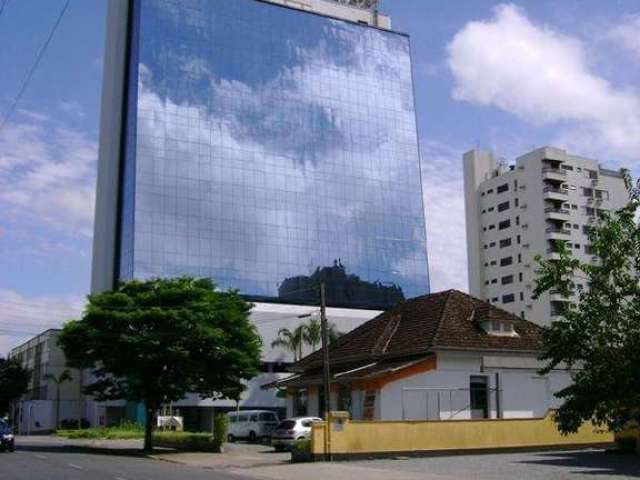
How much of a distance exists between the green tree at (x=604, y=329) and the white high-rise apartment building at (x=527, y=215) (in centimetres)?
7614

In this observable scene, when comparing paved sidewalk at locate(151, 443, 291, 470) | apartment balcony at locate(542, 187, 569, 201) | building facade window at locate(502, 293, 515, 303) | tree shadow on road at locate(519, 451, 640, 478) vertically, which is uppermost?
apartment balcony at locate(542, 187, 569, 201)

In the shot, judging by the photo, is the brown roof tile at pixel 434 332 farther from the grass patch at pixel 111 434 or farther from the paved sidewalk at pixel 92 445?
the grass patch at pixel 111 434

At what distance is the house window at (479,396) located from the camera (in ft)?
127

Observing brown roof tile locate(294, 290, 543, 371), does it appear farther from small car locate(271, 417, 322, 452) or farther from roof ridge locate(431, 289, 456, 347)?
small car locate(271, 417, 322, 452)

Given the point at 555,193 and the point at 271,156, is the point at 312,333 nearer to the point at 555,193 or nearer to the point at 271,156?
the point at 271,156

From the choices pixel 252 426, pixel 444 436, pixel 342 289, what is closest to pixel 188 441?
pixel 252 426

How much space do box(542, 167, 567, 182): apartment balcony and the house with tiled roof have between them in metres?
63.1

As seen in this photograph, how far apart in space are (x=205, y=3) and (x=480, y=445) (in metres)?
86.7

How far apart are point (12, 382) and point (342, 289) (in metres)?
44.7

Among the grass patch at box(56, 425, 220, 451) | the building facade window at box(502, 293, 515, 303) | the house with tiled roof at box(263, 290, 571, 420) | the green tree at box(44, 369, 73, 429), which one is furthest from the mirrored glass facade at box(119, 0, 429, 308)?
the house with tiled roof at box(263, 290, 571, 420)

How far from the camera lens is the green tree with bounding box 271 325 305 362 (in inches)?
3322

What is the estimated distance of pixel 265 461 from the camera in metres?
32.4

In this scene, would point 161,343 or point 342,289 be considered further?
point 342,289

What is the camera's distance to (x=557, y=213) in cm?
10269
